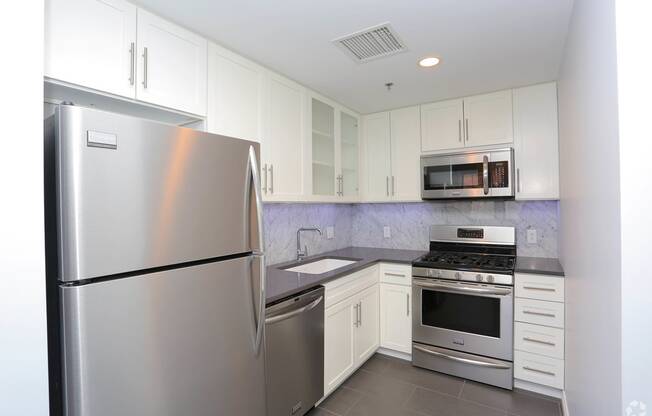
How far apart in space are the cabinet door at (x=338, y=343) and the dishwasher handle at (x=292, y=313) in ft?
0.62

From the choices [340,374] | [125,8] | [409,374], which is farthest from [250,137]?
[409,374]

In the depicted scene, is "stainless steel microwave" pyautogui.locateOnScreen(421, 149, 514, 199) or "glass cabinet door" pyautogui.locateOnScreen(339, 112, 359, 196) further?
"glass cabinet door" pyautogui.locateOnScreen(339, 112, 359, 196)

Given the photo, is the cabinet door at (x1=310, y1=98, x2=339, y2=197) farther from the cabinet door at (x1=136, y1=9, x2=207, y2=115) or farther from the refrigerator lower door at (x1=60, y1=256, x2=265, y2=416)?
the refrigerator lower door at (x1=60, y1=256, x2=265, y2=416)

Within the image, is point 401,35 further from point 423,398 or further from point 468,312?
point 423,398

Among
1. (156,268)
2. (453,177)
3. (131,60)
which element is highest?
(131,60)

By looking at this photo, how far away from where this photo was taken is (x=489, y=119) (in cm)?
280

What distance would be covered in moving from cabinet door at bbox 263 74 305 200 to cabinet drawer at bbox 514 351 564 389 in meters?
2.10

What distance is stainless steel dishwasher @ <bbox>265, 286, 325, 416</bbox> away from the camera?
5.71 feet

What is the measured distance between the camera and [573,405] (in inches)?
70.3

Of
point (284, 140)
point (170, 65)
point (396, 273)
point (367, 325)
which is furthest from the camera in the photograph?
point (396, 273)

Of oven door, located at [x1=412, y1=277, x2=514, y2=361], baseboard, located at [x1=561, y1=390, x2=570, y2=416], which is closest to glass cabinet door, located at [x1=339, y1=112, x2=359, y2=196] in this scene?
oven door, located at [x1=412, y1=277, x2=514, y2=361]

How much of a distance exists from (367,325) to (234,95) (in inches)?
83.7

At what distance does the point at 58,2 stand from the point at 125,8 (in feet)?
0.90

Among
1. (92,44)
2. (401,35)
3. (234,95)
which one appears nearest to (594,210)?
(401,35)
